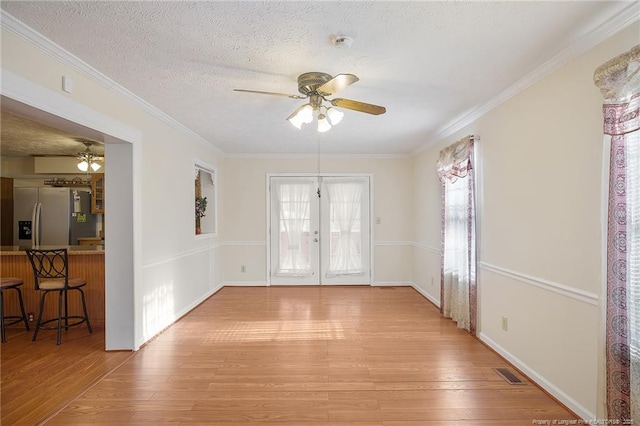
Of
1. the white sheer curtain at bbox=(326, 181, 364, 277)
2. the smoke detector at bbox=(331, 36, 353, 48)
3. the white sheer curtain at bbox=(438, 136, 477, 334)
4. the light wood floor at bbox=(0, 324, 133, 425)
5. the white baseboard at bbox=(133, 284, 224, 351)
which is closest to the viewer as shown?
the smoke detector at bbox=(331, 36, 353, 48)

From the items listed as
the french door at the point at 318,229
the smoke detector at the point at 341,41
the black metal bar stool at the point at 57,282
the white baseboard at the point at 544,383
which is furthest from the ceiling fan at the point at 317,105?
the french door at the point at 318,229

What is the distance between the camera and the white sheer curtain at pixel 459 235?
11.3 ft

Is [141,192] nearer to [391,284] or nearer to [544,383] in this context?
[544,383]

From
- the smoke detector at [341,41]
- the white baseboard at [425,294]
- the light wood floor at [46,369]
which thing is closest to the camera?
the smoke detector at [341,41]

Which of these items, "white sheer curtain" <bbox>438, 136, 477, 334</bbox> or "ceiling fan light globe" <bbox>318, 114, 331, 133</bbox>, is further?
"white sheer curtain" <bbox>438, 136, 477, 334</bbox>

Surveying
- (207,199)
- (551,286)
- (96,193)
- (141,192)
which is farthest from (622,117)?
(96,193)

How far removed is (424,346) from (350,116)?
2589 mm

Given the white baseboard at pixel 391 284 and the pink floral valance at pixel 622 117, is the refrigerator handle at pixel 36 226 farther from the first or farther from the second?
the pink floral valance at pixel 622 117

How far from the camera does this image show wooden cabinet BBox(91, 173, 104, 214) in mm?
5598

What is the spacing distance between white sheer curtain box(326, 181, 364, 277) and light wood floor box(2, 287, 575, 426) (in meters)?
1.81

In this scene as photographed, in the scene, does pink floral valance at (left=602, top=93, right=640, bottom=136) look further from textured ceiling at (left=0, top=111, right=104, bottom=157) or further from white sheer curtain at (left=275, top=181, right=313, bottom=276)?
textured ceiling at (left=0, top=111, right=104, bottom=157)

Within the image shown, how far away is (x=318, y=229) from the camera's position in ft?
19.2

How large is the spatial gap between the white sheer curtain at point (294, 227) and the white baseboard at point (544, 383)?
3.35 metres

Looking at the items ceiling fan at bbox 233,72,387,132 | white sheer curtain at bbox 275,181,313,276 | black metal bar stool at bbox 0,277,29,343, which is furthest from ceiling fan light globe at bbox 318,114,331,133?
black metal bar stool at bbox 0,277,29,343
